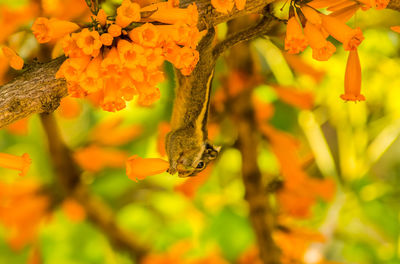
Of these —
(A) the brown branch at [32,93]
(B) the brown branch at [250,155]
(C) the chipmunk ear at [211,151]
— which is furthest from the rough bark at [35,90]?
(B) the brown branch at [250,155]

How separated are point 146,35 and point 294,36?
12cm

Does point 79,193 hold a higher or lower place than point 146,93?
lower

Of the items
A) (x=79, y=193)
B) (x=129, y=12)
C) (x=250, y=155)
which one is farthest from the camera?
(x=79, y=193)

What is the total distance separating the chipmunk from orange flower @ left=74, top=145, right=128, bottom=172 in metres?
0.58

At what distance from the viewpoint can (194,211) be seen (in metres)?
1.15

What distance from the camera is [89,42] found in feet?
1.26

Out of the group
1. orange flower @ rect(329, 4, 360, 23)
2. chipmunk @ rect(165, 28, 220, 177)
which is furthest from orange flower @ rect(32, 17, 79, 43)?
orange flower @ rect(329, 4, 360, 23)

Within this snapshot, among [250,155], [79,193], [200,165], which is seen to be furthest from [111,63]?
[79,193]

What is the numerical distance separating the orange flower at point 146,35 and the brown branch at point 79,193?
1.44 feet

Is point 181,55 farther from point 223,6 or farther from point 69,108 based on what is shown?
point 69,108

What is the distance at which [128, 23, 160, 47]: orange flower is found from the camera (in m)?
0.37

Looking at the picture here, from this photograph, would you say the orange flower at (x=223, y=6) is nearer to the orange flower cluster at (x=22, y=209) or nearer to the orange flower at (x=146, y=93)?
the orange flower at (x=146, y=93)

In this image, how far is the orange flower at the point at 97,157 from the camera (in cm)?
102

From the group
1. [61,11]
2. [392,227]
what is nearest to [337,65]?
[392,227]
